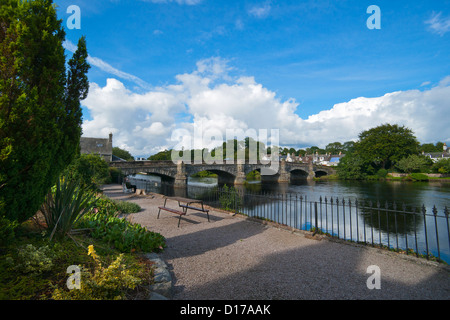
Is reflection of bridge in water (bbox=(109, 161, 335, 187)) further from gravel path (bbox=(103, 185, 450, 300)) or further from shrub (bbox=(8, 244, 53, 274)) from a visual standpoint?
shrub (bbox=(8, 244, 53, 274))

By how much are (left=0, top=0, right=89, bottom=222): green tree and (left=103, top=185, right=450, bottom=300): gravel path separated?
257cm

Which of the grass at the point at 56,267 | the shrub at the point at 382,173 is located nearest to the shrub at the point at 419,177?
the shrub at the point at 382,173

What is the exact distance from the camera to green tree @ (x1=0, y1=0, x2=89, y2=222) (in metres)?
3.08

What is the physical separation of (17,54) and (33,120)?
926 millimetres

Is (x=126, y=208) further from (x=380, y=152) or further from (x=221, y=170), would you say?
(x=380, y=152)

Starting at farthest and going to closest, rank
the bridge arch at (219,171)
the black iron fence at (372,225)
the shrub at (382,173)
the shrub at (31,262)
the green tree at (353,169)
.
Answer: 1. the green tree at (353,169)
2. the shrub at (382,173)
3. the bridge arch at (219,171)
4. the black iron fence at (372,225)
5. the shrub at (31,262)

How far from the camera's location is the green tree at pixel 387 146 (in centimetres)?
5072

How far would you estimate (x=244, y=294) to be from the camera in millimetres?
3279

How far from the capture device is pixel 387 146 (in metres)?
51.7

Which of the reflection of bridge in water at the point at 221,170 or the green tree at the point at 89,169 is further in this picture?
the reflection of bridge in water at the point at 221,170

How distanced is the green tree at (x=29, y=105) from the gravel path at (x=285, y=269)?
2.57 metres

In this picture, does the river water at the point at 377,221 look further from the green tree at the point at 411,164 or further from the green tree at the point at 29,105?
the green tree at the point at 411,164

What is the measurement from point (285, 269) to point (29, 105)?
468 cm
